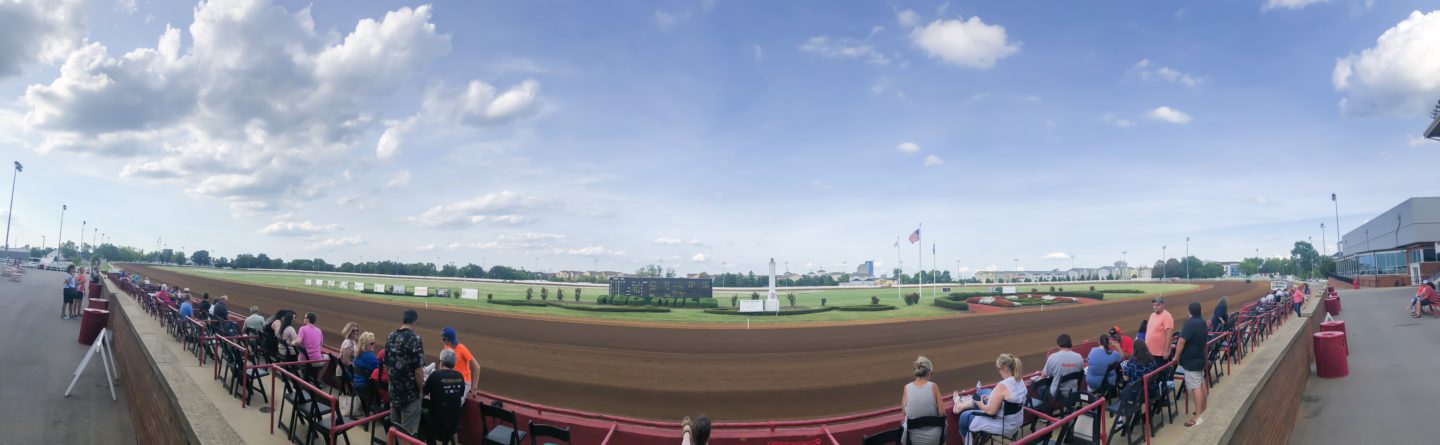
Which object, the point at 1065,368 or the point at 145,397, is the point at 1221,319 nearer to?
the point at 1065,368

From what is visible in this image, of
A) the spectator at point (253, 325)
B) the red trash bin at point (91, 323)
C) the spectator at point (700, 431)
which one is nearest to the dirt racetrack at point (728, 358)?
the spectator at point (253, 325)

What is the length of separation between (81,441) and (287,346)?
438 centimetres

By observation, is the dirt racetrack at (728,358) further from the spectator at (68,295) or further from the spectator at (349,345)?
the spectator at (68,295)

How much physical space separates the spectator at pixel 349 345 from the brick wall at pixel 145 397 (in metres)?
1.60

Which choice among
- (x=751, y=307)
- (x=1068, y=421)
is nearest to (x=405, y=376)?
(x=1068, y=421)

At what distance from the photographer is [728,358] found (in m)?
19.6

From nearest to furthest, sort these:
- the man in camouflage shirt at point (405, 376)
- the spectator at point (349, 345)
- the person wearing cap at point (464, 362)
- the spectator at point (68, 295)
→ the man in camouflage shirt at point (405, 376), the person wearing cap at point (464, 362), the spectator at point (349, 345), the spectator at point (68, 295)

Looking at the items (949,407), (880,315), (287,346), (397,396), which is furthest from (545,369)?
(880,315)

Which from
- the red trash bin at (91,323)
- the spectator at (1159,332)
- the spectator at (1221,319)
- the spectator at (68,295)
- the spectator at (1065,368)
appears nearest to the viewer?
the spectator at (1065,368)

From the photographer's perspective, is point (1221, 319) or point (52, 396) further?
point (52, 396)

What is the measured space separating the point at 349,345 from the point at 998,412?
25.1 ft

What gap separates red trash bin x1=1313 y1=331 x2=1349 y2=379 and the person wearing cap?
57.7 feet

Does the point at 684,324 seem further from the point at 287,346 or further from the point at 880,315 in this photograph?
the point at 287,346

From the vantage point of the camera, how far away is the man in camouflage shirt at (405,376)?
6.14 m
